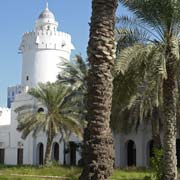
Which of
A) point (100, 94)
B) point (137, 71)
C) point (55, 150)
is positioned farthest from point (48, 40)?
point (100, 94)

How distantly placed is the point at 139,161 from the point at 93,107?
3068 cm

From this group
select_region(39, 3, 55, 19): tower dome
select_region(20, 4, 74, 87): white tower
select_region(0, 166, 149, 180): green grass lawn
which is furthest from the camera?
select_region(39, 3, 55, 19): tower dome

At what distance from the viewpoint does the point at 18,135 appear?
53.2 m

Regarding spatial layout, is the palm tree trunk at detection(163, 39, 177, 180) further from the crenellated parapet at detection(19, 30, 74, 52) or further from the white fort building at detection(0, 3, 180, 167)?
the crenellated parapet at detection(19, 30, 74, 52)

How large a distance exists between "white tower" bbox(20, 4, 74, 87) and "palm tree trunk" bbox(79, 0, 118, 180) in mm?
42801

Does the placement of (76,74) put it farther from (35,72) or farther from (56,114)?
(35,72)

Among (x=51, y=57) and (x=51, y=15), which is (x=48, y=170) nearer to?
(x=51, y=57)

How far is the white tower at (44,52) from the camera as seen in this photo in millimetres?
53594

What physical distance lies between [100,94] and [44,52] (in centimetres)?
4462

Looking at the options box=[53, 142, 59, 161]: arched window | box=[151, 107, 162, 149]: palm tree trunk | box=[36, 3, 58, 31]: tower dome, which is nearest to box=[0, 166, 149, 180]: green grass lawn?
box=[151, 107, 162, 149]: palm tree trunk

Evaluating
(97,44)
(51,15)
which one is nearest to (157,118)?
(97,44)

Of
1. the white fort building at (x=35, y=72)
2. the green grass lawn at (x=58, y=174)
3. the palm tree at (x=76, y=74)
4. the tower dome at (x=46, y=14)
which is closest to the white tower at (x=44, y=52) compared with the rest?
the white fort building at (x=35, y=72)

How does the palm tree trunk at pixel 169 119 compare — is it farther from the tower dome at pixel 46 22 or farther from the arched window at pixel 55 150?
the tower dome at pixel 46 22

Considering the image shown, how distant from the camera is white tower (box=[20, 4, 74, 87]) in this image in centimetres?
5359
